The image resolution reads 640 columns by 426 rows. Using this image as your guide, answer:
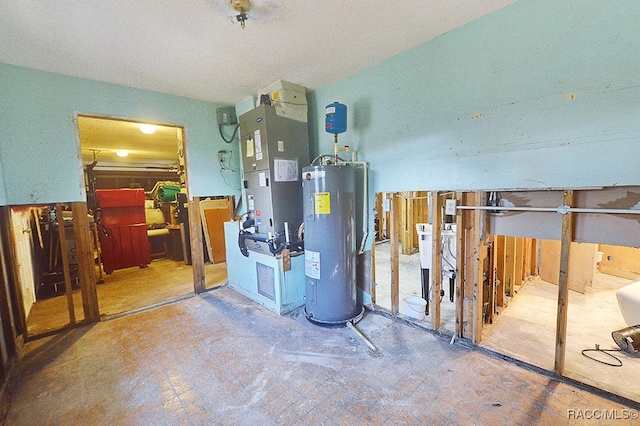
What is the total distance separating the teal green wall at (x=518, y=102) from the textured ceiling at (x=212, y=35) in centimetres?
22

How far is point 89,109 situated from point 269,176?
1994 millimetres

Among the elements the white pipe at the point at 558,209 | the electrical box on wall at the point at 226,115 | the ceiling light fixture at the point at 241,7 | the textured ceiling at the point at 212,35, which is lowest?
the white pipe at the point at 558,209

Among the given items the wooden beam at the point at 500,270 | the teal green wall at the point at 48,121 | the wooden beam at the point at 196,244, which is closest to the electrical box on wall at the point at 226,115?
the teal green wall at the point at 48,121

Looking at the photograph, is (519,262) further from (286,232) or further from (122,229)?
(122,229)

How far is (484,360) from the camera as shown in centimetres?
204

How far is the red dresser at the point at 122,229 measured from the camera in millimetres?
4768

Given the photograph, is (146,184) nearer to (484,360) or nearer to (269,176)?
(269,176)

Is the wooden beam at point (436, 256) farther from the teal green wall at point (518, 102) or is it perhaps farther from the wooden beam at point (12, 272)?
the wooden beam at point (12, 272)

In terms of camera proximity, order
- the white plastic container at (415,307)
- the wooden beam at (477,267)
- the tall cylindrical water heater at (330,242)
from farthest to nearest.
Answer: the white plastic container at (415,307) → the tall cylindrical water heater at (330,242) → the wooden beam at (477,267)

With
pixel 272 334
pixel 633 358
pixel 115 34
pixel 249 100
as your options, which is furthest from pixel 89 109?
pixel 633 358

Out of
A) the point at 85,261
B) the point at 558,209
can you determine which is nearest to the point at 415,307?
the point at 558,209

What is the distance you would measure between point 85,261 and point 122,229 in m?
2.41

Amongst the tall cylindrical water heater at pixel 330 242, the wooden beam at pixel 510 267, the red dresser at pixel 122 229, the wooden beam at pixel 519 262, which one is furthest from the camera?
the red dresser at pixel 122 229

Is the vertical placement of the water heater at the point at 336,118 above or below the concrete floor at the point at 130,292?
above
